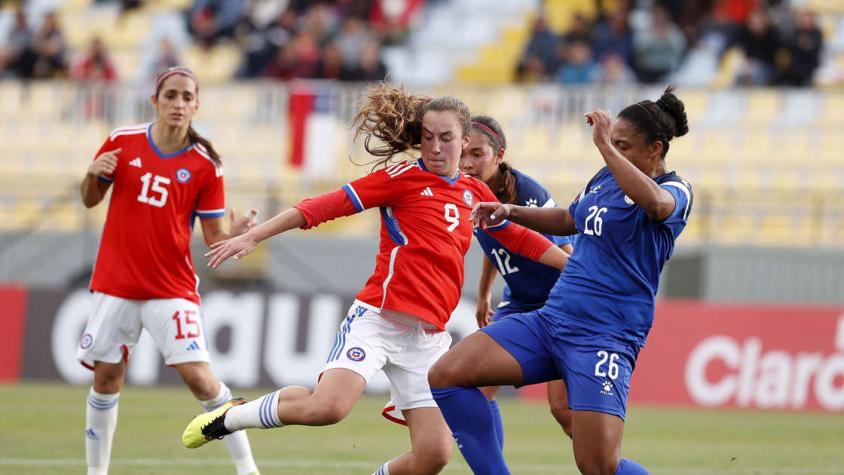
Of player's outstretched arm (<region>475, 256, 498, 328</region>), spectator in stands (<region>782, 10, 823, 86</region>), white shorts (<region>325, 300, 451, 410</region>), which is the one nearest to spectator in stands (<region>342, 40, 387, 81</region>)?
spectator in stands (<region>782, 10, 823, 86</region>)

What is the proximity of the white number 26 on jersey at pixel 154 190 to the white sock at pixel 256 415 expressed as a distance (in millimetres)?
1710

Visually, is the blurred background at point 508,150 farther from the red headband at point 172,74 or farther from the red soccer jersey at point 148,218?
the red headband at point 172,74

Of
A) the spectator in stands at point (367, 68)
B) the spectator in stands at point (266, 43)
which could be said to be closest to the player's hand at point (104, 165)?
the spectator in stands at point (367, 68)

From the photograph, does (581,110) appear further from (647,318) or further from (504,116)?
(647,318)

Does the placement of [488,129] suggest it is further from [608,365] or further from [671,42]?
[671,42]

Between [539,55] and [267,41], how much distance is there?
4.19 meters

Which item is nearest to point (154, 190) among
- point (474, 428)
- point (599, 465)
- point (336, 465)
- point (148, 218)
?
point (148, 218)

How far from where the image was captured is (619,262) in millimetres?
7016

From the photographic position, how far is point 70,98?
21.1m

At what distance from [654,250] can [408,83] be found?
550 inches

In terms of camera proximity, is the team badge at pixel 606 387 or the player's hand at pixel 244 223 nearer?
the team badge at pixel 606 387

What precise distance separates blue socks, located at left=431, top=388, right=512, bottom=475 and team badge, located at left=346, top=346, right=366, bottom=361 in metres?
0.40

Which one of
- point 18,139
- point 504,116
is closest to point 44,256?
point 18,139

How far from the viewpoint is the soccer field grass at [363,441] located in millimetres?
10102
